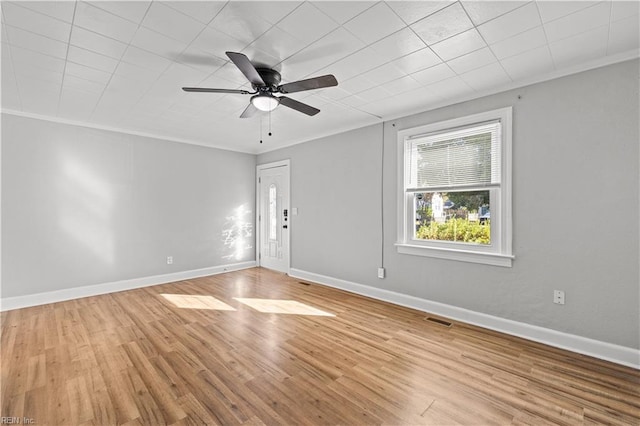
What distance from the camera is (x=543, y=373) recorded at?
226 cm

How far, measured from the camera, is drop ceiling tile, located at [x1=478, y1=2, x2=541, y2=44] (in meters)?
1.88

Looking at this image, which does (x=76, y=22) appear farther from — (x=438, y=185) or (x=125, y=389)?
(x=438, y=185)

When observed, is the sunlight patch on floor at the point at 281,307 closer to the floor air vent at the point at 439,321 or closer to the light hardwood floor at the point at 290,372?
the light hardwood floor at the point at 290,372

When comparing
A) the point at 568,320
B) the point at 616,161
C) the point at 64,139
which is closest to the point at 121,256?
the point at 64,139

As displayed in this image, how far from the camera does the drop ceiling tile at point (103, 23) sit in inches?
72.9

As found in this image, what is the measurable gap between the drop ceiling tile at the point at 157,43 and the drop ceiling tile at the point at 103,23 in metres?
0.05

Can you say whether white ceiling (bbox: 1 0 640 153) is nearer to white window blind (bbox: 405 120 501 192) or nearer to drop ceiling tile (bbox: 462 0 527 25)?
drop ceiling tile (bbox: 462 0 527 25)

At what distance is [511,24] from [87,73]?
361 centimetres

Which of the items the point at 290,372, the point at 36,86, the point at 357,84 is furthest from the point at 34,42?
the point at 290,372

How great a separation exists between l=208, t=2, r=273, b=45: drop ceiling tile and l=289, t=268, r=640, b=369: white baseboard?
11.0ft

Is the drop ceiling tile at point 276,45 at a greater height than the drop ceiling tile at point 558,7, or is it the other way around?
the drop ceiling tile at point 558,7

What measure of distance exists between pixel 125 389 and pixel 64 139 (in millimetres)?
3786

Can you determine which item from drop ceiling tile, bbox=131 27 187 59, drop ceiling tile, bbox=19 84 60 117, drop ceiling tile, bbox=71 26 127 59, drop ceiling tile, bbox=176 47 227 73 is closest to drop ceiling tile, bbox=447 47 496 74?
drop ceiling tile, bbox=176 47 227 73

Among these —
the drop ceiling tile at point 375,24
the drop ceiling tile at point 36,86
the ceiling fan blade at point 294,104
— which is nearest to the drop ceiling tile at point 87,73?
the drop ceiling tile at point 36,86
